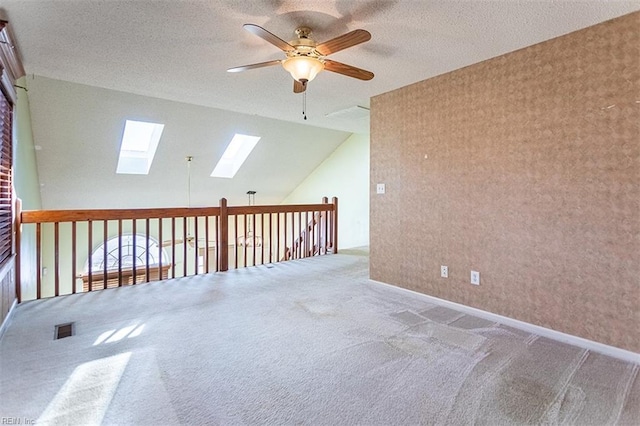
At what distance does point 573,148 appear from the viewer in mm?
2379

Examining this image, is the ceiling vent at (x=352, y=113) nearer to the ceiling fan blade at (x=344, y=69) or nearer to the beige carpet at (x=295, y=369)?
the ceiling fan blade at (x=344, y=69)

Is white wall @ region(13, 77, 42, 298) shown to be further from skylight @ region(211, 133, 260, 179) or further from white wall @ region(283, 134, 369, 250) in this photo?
white wall @ region(283, 134, 369, 250)

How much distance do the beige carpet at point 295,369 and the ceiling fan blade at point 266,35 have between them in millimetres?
1992

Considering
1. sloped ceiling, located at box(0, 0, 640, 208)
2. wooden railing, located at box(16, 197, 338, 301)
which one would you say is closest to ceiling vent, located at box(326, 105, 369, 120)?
sloped ceiling, located at box(0, 0, 640, 208)

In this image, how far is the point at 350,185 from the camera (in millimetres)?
7051

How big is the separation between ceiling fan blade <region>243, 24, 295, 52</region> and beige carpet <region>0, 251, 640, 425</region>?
78.4 inches

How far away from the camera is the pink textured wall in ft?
7.19

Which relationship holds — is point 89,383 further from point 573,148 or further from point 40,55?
point 573,148

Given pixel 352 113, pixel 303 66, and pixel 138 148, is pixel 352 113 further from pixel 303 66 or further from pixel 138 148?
pixel 138 148

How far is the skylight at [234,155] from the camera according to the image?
21.7 ft

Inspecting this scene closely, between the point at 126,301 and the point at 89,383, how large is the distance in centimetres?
159

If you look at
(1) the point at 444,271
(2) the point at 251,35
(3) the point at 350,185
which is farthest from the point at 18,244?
(3) the point at 350,185

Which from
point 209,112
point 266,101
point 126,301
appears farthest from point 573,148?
point 209,112

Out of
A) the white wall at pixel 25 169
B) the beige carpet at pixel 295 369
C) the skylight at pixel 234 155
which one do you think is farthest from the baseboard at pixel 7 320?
the skylight at pixel 234 155
